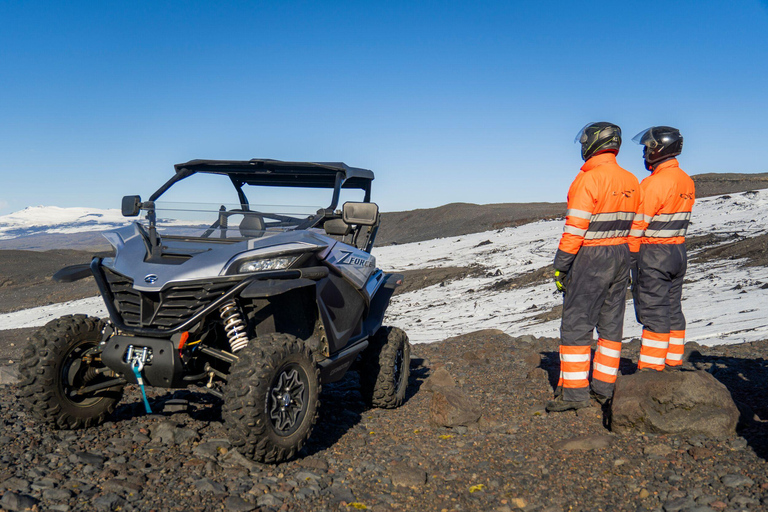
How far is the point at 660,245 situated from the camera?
567 cm

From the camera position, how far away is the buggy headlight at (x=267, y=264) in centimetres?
386

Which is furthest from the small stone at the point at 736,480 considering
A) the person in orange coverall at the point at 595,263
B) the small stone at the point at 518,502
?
the person in orange coverall at the point at 595,263

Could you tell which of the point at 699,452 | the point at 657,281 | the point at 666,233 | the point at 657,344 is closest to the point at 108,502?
the point at 699,452

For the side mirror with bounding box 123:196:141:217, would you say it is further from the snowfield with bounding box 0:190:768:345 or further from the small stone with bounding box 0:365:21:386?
the snowfield with bounding box 0:190:768:345

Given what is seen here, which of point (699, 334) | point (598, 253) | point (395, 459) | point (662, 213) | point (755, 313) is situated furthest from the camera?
point (755, 313)

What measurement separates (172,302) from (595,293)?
3.44m

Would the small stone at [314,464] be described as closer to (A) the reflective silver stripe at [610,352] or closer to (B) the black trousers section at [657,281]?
(A) the reflective silver stripe at [610,352]

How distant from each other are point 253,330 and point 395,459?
1.38 metres

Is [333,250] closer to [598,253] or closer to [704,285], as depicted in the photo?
[598,253]

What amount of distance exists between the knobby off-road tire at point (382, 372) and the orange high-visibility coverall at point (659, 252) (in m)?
2.36

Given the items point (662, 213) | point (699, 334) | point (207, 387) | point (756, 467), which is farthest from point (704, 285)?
point (207, 387)

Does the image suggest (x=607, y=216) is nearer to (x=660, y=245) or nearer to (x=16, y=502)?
(x=660, y=245)

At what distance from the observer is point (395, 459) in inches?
165

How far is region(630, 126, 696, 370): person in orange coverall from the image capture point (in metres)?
5.61
